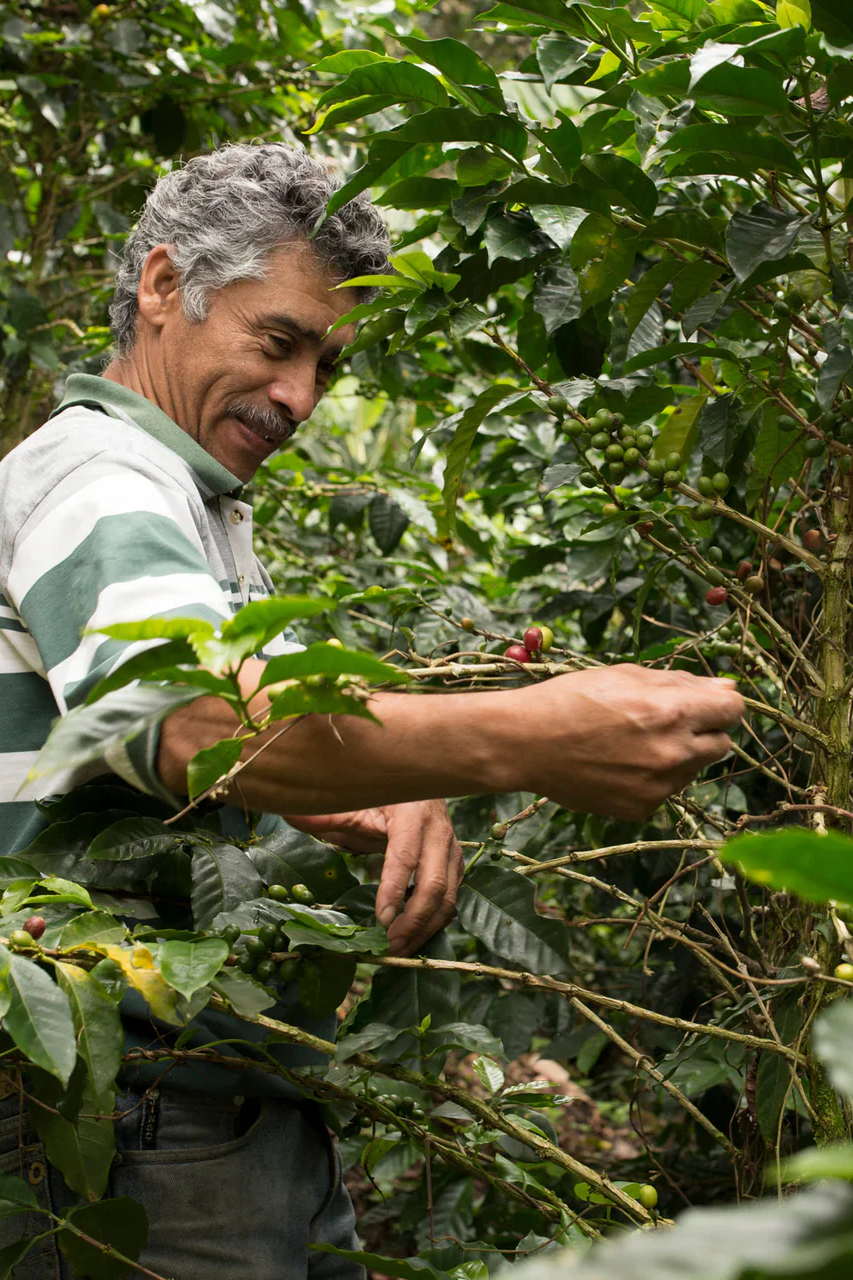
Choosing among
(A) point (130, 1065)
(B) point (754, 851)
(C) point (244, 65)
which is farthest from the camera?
A: (C) point (244, 65)

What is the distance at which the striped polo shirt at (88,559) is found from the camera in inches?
41.8

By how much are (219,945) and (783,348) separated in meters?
1.03

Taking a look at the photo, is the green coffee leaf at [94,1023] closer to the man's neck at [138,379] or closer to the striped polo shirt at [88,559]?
the striped polo shirt at [88,559]

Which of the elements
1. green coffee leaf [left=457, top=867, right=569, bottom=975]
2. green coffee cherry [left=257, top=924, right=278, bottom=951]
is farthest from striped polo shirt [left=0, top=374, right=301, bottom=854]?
green coffee leaf [left=457, top=867, right=569, bottom=975]

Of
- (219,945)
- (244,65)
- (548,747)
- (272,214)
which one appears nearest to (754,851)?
(548,747)

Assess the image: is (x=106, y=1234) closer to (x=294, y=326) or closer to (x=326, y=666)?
(x=326, y=666)

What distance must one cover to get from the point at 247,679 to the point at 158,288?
105 cm

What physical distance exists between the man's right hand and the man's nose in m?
0.96

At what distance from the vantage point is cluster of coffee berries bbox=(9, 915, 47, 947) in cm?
98

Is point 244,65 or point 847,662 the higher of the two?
point 244,65

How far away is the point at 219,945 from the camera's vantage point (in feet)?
3.37

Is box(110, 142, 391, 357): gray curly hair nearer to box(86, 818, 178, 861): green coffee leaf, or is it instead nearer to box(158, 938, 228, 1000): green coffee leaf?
box(86, 818, 178, 861): green coffee leaf

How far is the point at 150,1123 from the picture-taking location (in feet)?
4.72

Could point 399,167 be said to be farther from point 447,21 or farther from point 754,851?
point 447,21
